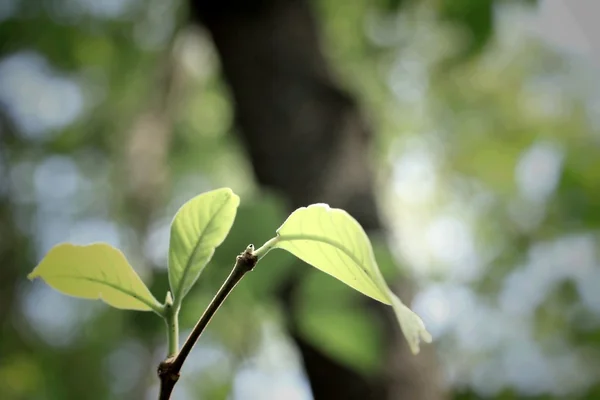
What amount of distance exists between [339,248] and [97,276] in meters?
0.09

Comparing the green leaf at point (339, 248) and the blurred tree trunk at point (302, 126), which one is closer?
the green leaf at point (339, 248)

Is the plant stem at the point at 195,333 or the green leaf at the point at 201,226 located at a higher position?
the green leaf at the point at 201,226

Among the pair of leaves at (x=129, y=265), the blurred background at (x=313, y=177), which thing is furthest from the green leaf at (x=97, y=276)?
the blurred background at (x=313, y=177)

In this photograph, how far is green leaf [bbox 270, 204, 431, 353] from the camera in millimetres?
183

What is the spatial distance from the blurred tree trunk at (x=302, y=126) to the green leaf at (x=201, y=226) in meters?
0.38

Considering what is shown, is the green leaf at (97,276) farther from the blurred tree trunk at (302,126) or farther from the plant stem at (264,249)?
the blurred tree trunk at (302,126)

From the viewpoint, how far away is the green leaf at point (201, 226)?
21 cm

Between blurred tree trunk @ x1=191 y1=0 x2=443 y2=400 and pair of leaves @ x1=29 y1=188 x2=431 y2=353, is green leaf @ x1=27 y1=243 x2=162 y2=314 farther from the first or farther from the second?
blurred tree trunk @ x1=191 y1=0 x2=443 y2=400

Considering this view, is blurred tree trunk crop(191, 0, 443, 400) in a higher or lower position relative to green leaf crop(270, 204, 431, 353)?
higher

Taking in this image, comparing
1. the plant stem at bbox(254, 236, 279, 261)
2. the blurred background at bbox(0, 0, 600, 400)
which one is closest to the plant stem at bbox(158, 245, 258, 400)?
the plant stem at bbox(254, 236, 279, 261)

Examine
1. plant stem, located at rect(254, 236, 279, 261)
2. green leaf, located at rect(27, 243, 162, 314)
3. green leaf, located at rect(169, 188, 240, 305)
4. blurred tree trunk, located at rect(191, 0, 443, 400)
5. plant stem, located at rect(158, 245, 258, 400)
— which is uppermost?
blurred tree trunk, located at rect(191, 0, 443, 400)

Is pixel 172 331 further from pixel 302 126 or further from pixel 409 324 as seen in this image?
pixel 302 126

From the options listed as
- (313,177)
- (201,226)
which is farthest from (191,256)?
(313,177)

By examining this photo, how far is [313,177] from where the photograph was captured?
25.9 inches
